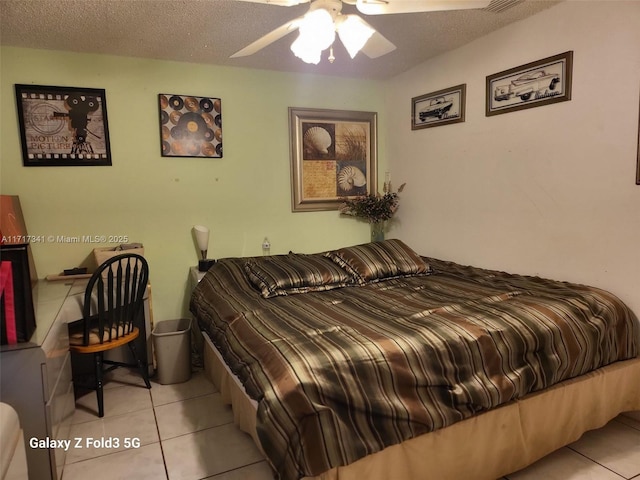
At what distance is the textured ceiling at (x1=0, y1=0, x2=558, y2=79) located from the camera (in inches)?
87.0

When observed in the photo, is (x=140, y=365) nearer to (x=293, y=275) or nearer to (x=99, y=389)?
(x=99, y=389)

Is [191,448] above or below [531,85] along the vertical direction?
below

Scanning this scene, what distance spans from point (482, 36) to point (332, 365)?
2496 mm

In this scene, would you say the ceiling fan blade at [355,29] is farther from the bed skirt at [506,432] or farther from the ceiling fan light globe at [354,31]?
the bed skirt at [506,432]

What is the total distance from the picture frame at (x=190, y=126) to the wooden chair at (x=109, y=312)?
3.11 feet

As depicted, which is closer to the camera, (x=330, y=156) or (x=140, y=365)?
(x=140, y=365)

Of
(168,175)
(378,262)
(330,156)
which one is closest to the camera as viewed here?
(378,262)

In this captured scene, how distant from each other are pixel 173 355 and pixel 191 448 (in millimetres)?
805

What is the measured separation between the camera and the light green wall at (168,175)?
2.77 meters

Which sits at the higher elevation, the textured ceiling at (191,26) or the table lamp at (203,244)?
the textured ceiling at (191,26)

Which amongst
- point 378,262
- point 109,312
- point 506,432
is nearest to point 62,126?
point 109,312

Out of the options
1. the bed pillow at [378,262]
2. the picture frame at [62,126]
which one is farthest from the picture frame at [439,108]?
the picture frame at [62,126]

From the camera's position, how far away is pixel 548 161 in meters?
2.50

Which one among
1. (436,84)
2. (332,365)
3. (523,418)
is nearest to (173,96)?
(436,84)
